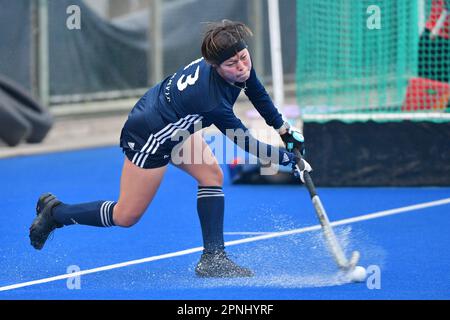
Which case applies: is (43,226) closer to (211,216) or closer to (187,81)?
(211,216)

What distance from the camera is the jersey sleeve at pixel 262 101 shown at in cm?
604

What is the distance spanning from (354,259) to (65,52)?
7.35m

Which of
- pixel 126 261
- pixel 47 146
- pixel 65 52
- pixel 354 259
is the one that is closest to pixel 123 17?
pixel 65 52

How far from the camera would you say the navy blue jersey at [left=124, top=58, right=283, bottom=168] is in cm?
580

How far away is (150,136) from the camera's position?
5.99 metres

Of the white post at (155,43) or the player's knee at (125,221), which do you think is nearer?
the player's knee at (125,221)

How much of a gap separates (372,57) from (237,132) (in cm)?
425

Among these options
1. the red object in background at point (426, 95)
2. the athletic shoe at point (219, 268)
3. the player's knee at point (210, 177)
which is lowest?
the athletic shoe at point (219, 268)

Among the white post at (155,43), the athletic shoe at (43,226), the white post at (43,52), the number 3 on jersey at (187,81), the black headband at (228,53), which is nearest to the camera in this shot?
the black headband at (228,53)

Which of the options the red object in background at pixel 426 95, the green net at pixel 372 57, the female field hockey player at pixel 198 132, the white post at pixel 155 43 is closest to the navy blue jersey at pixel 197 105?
the female field hockey player at pixel 198 132

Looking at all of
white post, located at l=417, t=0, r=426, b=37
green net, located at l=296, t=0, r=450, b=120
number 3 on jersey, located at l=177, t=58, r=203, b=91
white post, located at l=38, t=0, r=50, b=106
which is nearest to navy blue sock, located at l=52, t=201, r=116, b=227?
number 3 on jersey, located at l=177, t=58, r=203, b=91

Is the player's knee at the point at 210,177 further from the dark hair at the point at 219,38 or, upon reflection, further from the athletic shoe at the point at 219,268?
the dark hair at the point at 219,38

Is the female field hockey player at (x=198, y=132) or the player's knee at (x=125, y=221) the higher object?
the female field hockey player at (x=198, y=132)

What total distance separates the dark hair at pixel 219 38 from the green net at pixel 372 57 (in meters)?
3.60
